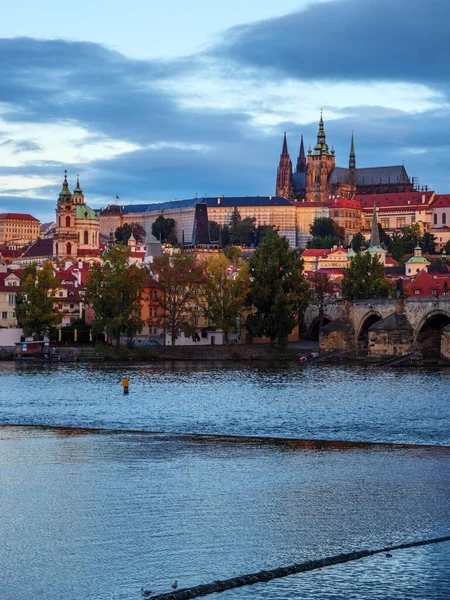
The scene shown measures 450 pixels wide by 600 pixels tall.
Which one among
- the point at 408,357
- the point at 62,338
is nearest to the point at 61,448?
the point at 408,357

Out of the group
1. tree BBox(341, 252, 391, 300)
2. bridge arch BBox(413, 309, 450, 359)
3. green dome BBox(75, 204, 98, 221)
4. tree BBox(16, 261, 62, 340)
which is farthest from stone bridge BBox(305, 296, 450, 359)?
green dome BBox(75, 204, 98, 221)

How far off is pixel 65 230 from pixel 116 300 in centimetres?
9725

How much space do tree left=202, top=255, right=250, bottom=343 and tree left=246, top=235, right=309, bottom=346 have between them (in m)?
0.99

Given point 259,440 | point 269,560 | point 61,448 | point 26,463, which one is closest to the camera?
point 269,560

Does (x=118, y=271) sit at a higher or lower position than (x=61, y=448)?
higher

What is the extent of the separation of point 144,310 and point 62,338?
6845mm

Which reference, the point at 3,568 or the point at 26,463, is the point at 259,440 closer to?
the point at 26,463

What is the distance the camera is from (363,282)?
93.7 meters

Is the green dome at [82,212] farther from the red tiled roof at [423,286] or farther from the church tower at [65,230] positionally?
the red tiled roof at [423,286]

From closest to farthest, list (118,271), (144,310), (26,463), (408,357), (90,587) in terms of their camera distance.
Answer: (90,587)
(26,463)
(408,357)
(118,271)
(144,310)

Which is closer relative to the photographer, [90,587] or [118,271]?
[90,587]

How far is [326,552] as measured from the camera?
19.5 m

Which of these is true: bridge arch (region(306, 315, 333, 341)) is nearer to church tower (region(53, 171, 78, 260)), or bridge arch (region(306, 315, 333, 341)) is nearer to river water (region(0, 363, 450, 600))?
river water (region(0, 363, 450, 600))

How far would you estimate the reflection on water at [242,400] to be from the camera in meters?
38.1
